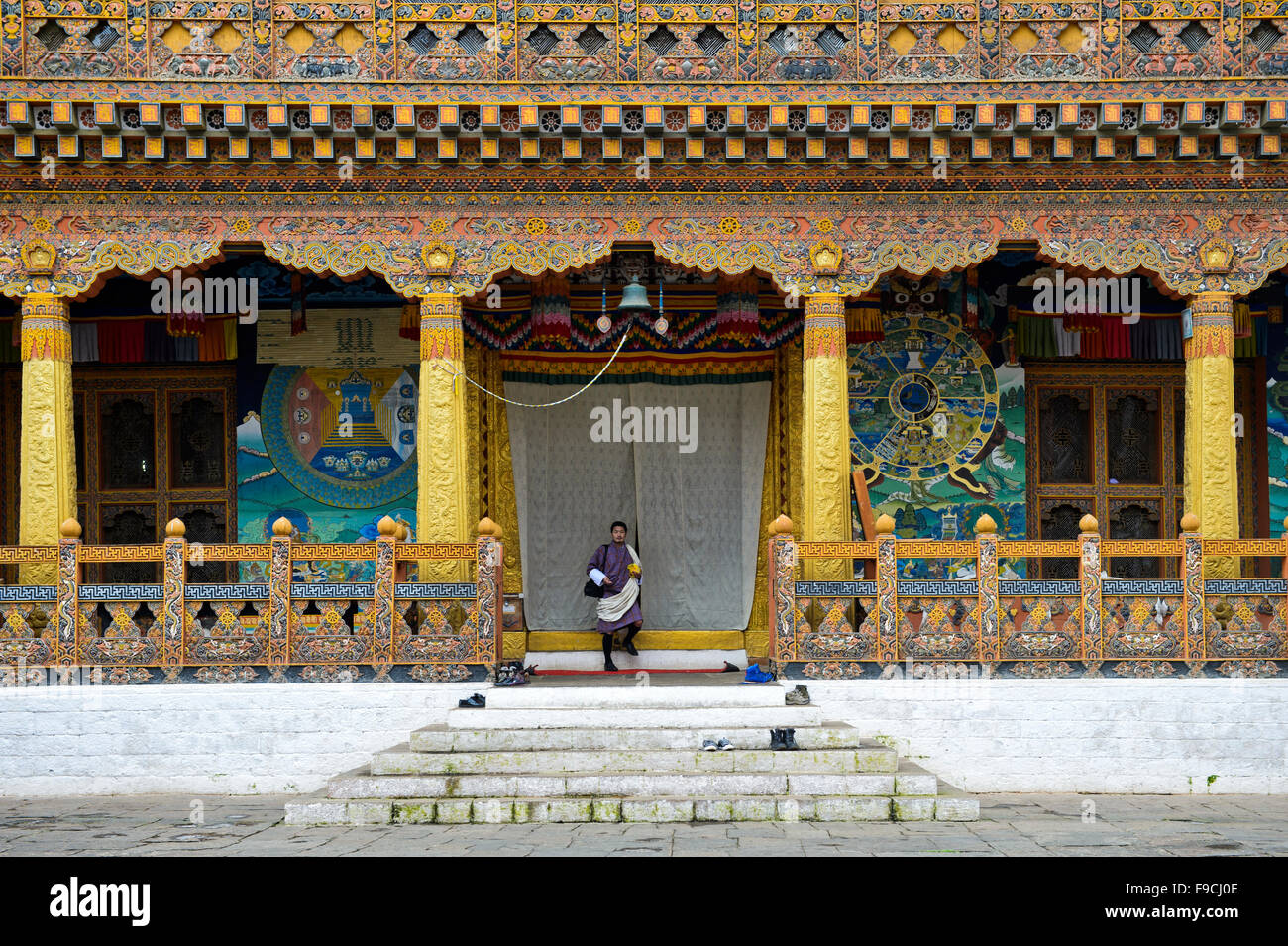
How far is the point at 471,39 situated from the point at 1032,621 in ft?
21.1

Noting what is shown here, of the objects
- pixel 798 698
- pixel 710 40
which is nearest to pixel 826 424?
pixel 798 698

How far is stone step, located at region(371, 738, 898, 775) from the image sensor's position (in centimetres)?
924

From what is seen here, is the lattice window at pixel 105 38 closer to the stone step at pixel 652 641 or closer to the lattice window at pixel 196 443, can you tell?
the lattice window at pixel 196 443

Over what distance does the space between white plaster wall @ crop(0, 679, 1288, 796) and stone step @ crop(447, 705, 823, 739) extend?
1.85 ft

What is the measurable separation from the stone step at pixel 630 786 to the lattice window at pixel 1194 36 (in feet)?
20.9

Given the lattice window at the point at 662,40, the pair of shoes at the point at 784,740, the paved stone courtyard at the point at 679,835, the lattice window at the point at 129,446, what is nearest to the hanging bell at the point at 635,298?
the lattice window at the point at 662,40

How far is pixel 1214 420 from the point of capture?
1135 centimetres

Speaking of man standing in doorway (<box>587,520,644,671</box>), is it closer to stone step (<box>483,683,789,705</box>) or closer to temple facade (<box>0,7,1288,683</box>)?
temple facade (<box>0,7,1288,683</box>)

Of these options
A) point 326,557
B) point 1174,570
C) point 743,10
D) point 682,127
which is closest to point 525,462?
point 326,557

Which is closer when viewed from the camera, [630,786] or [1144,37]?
[630,786]

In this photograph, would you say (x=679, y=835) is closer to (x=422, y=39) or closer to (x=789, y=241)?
(x=789, y=241)

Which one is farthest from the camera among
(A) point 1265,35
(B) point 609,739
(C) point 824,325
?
(C) point 824,325

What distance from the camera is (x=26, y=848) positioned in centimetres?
827

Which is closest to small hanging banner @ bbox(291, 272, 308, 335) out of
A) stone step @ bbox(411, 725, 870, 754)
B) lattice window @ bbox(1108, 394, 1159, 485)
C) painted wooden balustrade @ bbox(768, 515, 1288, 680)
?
stone step @ bbox(411, 725, 870, 754)
